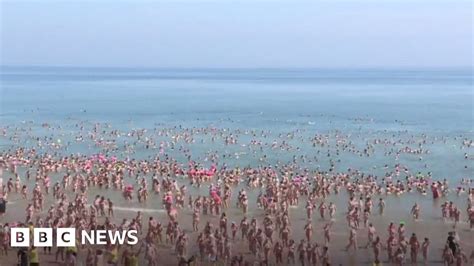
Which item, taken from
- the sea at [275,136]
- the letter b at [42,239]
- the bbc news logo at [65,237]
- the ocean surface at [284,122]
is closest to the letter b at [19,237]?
the bbc news logo at [65,237]

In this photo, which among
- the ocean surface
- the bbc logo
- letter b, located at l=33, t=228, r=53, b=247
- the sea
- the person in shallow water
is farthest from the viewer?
the ocean surface

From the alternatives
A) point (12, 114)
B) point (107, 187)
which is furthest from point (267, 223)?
point (12, 114)

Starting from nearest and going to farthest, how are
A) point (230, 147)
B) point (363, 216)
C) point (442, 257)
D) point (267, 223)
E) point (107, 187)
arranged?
point (442, 257) → point (267, 223) → point (363, 216) → point (107, 187) → point (230, 147)

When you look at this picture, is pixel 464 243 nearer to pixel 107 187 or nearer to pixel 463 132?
pixel 107 187

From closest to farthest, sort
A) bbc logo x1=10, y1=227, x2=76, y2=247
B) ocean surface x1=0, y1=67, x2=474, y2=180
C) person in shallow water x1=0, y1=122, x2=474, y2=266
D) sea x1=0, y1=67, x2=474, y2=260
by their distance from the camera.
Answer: bbc logo x1=10, y1=227, x2=76, y2=247, person in shallow water x1=0, y1=122, x2=474, y2=266, sea x1=0, y1=67, x2=474, y2=260, ocean surface x1=0, y1=67, x2=474, y2=180

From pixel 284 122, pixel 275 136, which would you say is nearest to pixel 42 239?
pixel 275 136

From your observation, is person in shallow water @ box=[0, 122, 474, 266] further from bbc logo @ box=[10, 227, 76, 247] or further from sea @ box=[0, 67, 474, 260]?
bbc logo @ box=[10, 227, 76, 247]

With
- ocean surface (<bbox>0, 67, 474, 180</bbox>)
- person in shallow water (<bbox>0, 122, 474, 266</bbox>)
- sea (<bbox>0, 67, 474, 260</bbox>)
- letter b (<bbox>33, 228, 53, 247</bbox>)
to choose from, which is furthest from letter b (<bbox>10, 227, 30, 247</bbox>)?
ocean surface (<bbox>0, 67, 474, 180</bbox>)

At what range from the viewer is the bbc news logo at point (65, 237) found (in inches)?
804

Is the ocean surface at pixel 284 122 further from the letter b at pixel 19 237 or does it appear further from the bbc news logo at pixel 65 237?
the letter b at pixel 19 237

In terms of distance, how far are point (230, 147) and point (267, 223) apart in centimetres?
3342

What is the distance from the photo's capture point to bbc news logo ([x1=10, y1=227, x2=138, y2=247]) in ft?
67.0

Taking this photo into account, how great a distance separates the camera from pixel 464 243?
2348 centimetres

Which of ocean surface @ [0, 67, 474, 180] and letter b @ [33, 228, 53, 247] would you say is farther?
ocean surface @ [0, 67, 474, 180]
